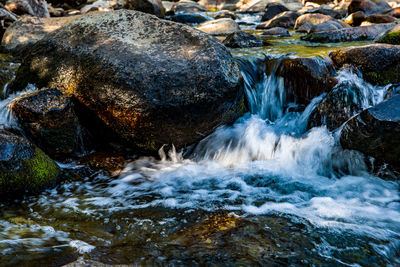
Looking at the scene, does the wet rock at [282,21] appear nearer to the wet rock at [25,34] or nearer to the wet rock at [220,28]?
the wet rock at [220,28]

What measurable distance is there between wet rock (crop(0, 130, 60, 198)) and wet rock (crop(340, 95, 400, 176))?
4.01m

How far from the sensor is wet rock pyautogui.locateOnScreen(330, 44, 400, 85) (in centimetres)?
554

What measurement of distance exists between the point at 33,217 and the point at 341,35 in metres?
9.28

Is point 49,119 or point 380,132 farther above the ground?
point 49,119

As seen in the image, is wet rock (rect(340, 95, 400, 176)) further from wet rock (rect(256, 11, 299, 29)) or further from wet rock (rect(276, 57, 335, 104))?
wet rock (rect(256, 11, 299, 29))

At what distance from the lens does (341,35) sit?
30.2 feet

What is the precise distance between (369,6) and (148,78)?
15.9 m

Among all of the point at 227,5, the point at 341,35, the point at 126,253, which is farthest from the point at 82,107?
the point at 227,5

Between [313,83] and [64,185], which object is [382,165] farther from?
[64,185]

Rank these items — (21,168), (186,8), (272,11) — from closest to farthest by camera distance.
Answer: (21,168)
(272,11)
(186,8)

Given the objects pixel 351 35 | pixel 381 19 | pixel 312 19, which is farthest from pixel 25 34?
pixel 381 19

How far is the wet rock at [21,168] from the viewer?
11.3 feet

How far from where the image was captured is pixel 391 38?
734 centimetres

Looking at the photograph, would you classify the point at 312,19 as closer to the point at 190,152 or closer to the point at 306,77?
the point at 306,77
